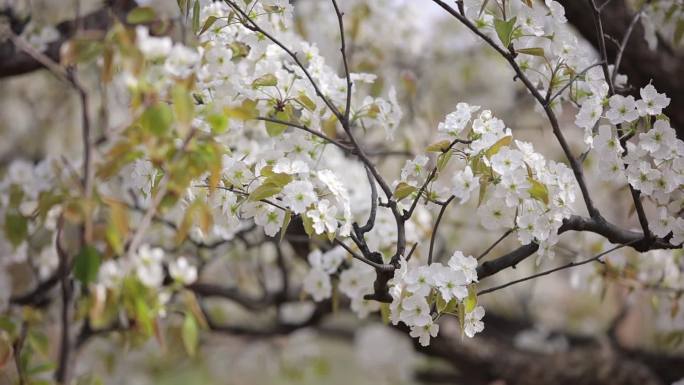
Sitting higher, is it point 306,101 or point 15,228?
point 306,101

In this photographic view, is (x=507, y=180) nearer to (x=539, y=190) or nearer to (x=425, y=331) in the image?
(x=539, y=190)

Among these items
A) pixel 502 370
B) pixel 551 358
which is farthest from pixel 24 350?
pixel 551 358

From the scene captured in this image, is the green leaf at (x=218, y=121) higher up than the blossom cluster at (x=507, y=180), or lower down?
lower down

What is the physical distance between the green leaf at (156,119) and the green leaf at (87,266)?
0.21 meters

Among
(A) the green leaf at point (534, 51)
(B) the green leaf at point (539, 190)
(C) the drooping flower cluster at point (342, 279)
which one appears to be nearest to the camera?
(B) the green leaf at point (539, 190)

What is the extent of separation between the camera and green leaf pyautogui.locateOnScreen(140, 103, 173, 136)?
0.90 m

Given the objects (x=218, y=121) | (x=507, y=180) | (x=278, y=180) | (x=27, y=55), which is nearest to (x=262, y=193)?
(x=278, y=180)

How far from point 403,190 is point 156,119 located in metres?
0.52

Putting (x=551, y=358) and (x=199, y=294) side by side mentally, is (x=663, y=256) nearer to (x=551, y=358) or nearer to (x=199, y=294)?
(x=551, y=358)

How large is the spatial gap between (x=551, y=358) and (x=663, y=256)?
0.90m

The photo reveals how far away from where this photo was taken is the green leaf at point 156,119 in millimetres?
902

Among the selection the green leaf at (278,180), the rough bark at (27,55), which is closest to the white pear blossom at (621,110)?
the green leaf at (278,180)

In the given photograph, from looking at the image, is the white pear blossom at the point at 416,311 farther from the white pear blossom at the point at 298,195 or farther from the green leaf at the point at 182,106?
the green leaf at the point at 182,106

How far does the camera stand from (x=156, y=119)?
91 cm
